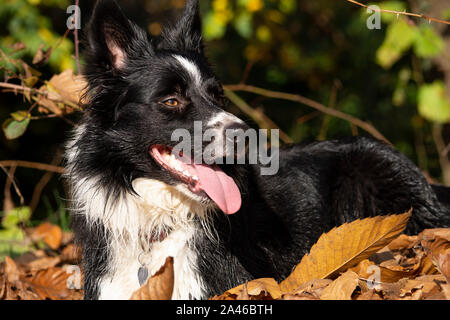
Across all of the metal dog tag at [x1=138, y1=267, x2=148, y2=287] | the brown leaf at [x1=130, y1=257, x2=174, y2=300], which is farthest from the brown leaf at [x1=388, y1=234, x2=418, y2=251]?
the brown leaf at [x1=130, y1=257, x2=174, y2=300]

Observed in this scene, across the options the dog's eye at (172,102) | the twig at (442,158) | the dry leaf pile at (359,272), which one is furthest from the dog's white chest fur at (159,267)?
the twig at (442,158)

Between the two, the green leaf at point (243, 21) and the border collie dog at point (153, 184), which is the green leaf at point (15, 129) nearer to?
the border collie dog at point (153, 184)

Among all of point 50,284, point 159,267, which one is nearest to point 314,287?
point 159,267

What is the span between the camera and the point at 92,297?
312 centimetres

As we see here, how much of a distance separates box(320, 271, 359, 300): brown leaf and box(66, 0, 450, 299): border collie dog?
711mm

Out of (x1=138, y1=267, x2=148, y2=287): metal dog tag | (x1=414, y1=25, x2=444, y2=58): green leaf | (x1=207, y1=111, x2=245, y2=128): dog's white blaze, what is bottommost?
(x1=138, y1=267, x2=148, y2=287): metal dog tag

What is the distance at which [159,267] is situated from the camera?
298cm

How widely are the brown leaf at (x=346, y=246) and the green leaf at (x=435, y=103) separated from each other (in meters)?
3.66

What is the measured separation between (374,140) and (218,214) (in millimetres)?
1669

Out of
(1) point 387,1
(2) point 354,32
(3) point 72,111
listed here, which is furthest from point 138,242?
(2) point 354,32

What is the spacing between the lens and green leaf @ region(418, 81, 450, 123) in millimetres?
6027

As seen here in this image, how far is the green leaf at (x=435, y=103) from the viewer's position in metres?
6.03

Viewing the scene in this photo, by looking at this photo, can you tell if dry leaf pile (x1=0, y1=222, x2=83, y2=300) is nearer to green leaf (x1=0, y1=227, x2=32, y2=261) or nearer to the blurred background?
green leaf (x1=0, y1=227, x2=32, y2=261)
